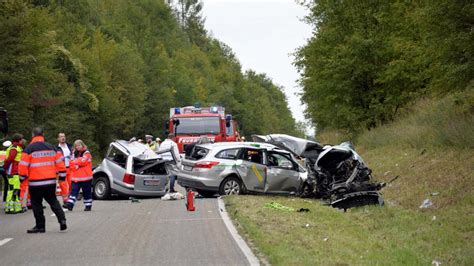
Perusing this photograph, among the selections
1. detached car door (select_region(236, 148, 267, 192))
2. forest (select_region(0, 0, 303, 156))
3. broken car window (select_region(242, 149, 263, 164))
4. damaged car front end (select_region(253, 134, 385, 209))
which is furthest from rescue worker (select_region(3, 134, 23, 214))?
forest (select_region(0, 0, 303, 156))

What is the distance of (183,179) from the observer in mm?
21328

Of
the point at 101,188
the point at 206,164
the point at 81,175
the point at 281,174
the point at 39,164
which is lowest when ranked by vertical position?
the point at 101,188

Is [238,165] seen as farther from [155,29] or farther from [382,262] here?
[155,29]

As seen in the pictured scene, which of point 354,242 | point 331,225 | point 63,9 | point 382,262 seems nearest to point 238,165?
point 331,225

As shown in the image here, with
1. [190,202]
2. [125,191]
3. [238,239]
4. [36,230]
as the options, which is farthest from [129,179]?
[238,239]

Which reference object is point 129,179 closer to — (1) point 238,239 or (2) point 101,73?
(1) point 238,239

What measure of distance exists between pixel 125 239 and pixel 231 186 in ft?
29.3

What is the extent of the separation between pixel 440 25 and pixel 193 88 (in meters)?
72.0

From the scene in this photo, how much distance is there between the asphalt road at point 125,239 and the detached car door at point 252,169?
333cm

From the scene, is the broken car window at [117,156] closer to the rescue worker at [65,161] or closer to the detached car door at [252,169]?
the rescue worker at [65,161]

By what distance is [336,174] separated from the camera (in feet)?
66.0

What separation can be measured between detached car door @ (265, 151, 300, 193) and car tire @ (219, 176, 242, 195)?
842 mm

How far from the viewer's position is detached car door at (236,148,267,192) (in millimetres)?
21078

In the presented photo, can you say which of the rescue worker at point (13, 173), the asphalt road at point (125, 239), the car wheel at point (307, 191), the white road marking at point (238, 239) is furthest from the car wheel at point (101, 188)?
the car wheel at point (307, 191)
